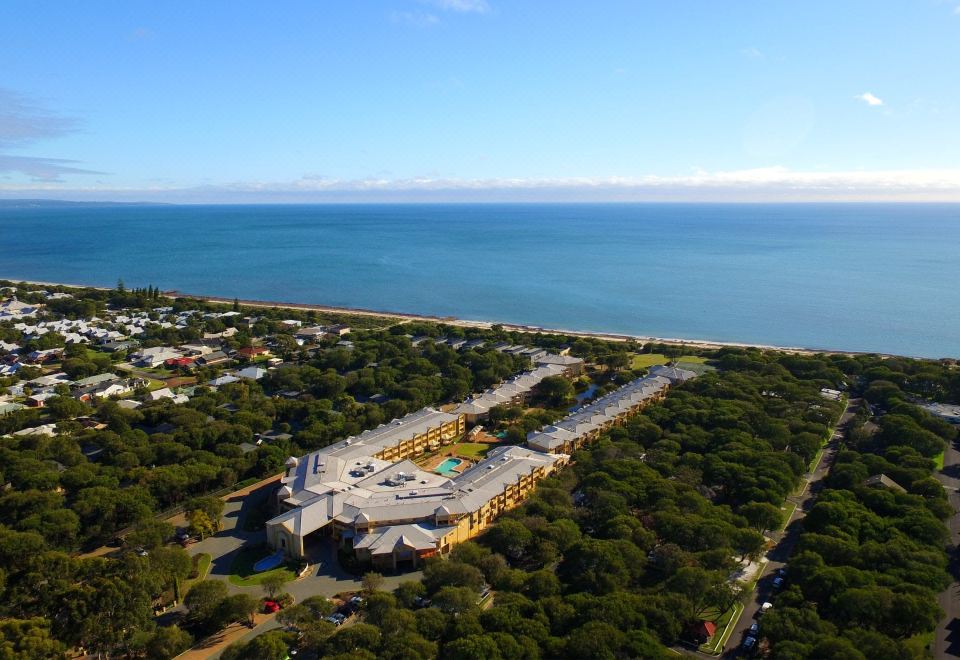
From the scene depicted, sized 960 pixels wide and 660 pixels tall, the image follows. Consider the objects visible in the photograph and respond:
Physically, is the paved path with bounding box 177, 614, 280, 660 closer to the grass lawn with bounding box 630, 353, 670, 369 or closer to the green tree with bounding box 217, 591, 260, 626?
the green tree with bounding box 217, 591, 260, 626

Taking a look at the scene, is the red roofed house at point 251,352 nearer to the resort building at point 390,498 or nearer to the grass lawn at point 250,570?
the resort building at point 390,498

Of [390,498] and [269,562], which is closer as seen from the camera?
[269,562]

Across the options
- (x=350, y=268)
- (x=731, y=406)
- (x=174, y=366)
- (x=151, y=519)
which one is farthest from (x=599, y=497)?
(x=350, y=268)

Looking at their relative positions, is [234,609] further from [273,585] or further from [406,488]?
[406,488]

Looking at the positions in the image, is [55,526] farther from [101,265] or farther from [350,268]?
[101,265]

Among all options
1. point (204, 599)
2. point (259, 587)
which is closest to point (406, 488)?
point (259, 587)

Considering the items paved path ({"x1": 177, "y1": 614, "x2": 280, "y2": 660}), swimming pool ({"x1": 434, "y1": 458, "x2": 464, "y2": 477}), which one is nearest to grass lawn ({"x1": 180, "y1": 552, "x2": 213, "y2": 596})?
paved path ({"x1": 177, "y1": 614, "x2": 280, "y2": 660})
